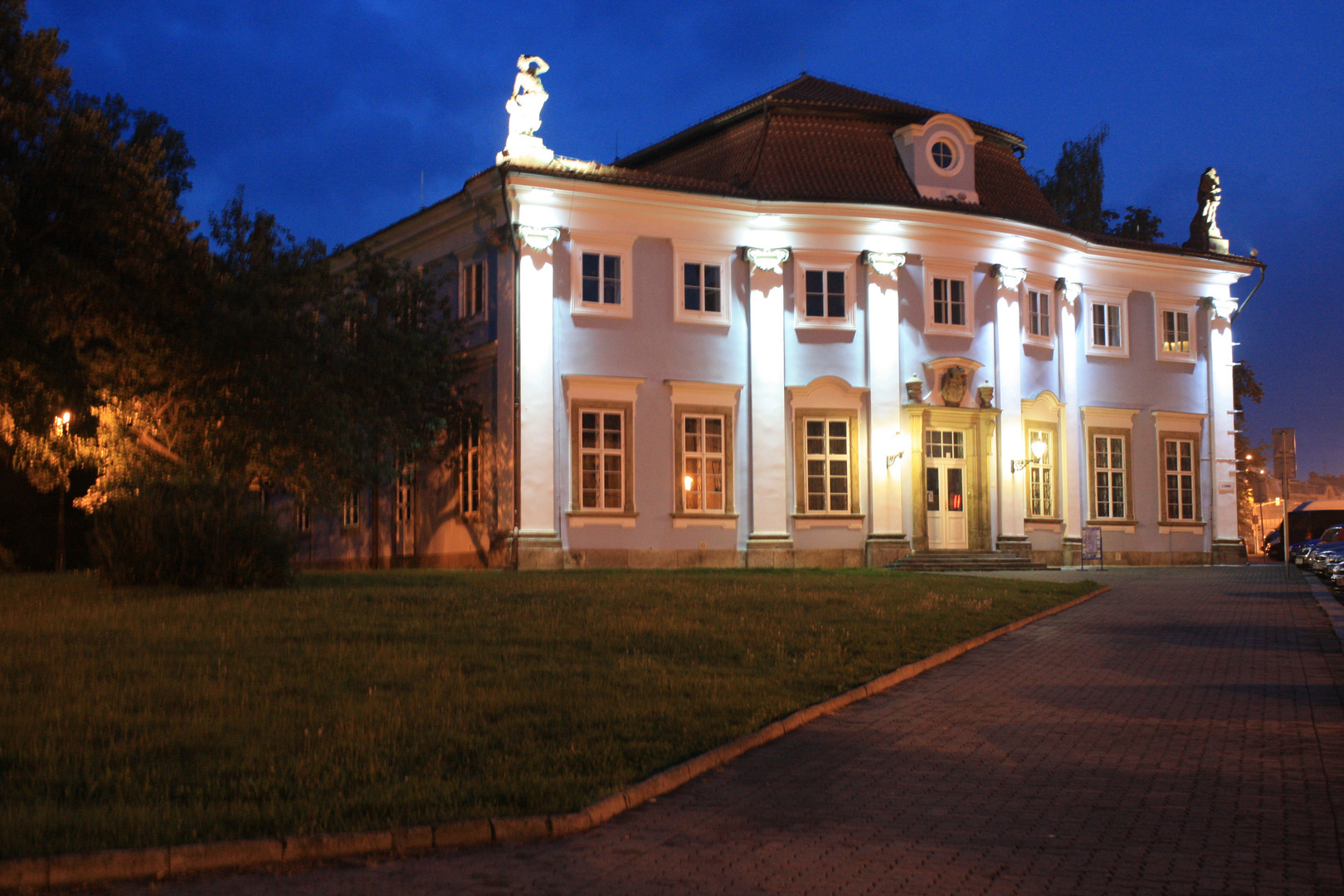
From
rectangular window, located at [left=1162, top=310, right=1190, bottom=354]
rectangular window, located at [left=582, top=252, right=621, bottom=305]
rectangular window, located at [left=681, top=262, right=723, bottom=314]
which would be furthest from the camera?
rectangular window, located at [left=1162, top=310, right=1190, bottom=354]

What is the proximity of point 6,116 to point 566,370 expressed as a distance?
37.9ft

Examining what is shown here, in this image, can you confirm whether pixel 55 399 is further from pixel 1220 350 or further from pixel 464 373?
pixel 1220 350

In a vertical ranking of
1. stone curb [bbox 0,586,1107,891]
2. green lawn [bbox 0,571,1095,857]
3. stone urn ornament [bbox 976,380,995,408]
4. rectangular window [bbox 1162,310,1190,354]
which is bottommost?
stone curb [bbox 0,586,1107,891]

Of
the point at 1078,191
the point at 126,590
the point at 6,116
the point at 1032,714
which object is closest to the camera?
the point at 1032,714

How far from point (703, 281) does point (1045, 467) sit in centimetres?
1024

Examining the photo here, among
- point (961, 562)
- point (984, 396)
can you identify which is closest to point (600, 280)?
point (984, 396)

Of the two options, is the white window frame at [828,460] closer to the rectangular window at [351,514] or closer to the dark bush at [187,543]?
the rectangular window at [351,514]

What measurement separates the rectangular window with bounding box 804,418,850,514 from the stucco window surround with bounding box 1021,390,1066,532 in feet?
16.7

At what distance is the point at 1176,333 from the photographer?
37.1m

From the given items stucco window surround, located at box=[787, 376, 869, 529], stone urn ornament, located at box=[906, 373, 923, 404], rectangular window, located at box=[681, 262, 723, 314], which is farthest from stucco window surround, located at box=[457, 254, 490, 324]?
stone urn ornament, located at box=[906, 373, 923, 404]

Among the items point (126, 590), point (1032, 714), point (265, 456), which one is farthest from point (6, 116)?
point (1032, 714)

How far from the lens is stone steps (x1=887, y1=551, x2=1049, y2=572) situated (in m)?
30.1

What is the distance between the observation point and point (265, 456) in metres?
26.2

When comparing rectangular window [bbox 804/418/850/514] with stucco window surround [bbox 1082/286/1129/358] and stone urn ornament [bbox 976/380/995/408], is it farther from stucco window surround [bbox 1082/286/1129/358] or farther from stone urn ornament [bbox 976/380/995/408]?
stucco window surround [bbox 1082/286/1129/358]
